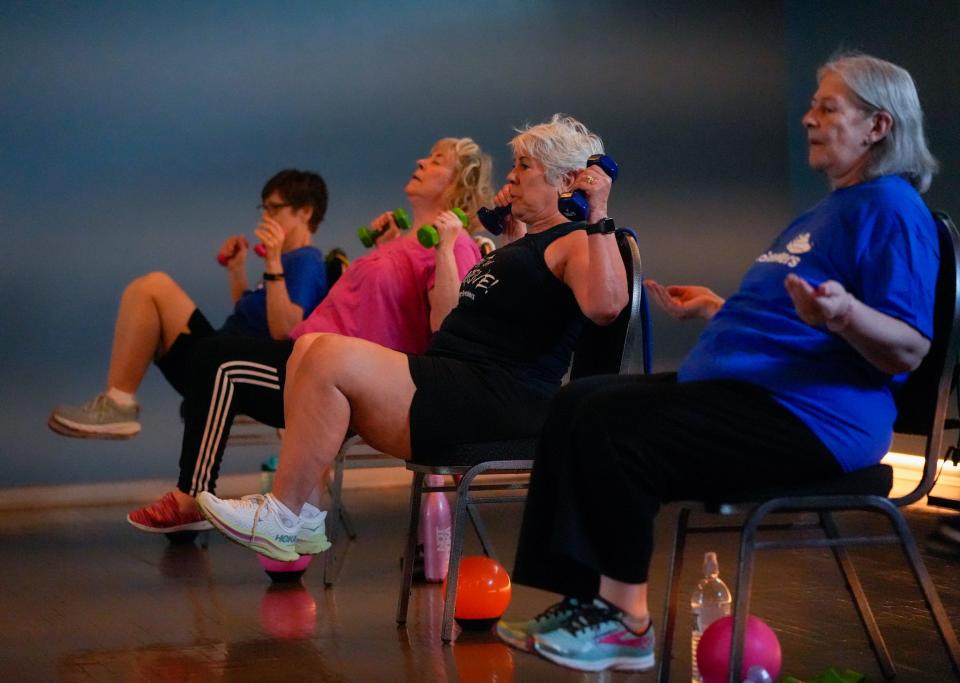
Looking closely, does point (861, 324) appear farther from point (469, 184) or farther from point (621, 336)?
point (469, 184)

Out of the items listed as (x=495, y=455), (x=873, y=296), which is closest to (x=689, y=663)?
(x=495, y=455)

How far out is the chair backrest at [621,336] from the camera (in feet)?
7.57

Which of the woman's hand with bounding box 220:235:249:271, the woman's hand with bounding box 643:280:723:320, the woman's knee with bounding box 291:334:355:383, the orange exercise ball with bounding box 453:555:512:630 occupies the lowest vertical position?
the orange exercise ball with bounding box 453:555:512:630

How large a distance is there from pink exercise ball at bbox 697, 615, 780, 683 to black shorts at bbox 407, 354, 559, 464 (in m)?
0.64

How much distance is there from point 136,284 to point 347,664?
7.35ft

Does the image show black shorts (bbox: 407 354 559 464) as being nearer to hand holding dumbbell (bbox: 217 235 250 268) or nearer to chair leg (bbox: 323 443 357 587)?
chair leg (bbox: 323 443 357 587)

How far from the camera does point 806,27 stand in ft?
18.8

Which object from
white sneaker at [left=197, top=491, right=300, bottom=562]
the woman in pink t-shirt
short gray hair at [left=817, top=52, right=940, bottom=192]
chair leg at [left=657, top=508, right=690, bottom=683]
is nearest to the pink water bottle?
the woman in pink t-shirt

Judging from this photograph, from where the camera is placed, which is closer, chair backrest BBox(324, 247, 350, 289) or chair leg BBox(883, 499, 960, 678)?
chair leg BBox(883, 499, 960, 678)

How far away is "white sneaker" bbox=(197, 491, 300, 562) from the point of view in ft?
7.51

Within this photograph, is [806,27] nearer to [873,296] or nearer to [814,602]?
[814,602]

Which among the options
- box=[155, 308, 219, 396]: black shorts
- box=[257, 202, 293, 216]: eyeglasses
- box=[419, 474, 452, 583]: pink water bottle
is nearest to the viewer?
box=[419, 474, 452, 583]: pink water bottle

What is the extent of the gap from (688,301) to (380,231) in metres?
1.74

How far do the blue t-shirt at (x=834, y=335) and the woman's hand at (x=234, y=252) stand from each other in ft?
9.60
